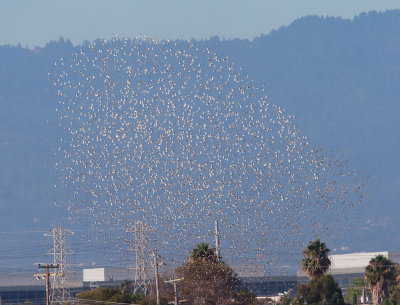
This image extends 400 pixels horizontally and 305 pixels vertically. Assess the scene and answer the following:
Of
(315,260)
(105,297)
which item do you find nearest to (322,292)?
(315,260)

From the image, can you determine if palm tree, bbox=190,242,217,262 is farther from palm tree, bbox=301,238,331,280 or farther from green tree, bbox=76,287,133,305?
palm tree, bbox=301,238,331,280

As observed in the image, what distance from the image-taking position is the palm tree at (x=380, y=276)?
159m

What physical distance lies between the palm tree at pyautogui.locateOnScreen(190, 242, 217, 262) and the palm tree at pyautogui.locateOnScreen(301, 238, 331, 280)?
24.1 m

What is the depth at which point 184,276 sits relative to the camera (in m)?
130

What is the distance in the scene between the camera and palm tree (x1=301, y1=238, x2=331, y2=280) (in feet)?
493

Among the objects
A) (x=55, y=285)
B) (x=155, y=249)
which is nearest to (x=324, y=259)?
(x=155, y=249)

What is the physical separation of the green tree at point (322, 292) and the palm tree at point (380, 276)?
14.5 metres

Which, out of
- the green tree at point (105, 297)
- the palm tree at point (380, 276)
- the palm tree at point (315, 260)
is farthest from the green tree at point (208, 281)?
the palm tree at point (380, 276)

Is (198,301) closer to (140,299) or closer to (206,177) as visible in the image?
(140,299)

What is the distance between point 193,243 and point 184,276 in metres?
8.86

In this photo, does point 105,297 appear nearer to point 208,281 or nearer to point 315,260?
point 208,281

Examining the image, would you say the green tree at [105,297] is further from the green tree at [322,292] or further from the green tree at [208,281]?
the green tree at [322,292]

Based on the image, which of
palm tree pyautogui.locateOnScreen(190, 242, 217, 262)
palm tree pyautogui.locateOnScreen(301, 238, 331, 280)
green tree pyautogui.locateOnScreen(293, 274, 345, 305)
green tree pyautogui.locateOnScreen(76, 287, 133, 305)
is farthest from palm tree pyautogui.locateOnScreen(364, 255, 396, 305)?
palm tree pyautogui.locateOnScreen(190, 242, 217, 262)

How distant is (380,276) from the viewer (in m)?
159
